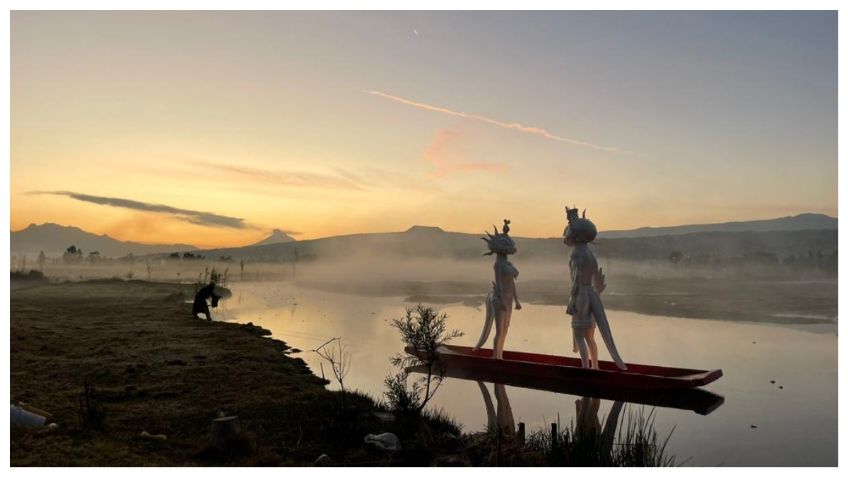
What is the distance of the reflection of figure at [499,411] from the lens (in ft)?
35.7

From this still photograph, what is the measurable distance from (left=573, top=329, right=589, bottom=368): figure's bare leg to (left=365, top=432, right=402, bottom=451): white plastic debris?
6.60 metres

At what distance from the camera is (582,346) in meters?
14.3

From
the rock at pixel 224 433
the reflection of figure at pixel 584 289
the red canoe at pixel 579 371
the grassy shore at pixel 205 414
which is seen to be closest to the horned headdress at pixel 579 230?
the reflection of figure at pixel 584 289

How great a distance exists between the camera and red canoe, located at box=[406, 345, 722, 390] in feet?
42.5

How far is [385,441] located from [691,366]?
1114cm

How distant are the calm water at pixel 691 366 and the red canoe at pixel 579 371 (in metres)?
0.68

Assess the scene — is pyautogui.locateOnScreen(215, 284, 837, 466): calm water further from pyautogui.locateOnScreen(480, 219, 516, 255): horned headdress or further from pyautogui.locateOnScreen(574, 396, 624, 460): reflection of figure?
pyautogui.locateOnScreen(480, 219, 516, 255): horned headdress

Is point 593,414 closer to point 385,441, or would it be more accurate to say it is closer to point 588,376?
point 588,376

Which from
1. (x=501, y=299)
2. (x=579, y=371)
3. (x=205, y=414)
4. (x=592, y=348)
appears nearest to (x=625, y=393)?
(x=579, y=371)

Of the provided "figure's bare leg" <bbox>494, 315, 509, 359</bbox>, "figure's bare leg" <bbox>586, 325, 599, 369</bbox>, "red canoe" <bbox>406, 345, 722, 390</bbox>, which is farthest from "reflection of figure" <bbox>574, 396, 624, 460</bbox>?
"figure's bare leg" <bbox>494, 315, 509, 359</bbox>

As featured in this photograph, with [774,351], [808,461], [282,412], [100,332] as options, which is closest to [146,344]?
[100,332]

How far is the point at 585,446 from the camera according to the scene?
782 cm

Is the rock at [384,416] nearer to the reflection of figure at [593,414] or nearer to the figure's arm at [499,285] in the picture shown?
the reflection of figure at [593,414]

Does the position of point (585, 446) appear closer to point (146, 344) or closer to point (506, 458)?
point (506, 458)
